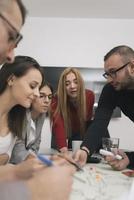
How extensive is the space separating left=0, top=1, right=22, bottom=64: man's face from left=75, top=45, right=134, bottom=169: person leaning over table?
85 cm

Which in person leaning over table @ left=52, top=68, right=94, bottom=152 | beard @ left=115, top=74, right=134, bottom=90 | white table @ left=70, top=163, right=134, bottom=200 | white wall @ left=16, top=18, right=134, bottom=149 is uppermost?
white wall @ left=16, top=18, right=134, bottom=149

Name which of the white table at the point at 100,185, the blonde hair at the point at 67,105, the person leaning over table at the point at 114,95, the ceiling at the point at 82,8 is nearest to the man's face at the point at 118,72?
the person leaning over table at the point at 114,95

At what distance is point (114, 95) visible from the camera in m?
1.88

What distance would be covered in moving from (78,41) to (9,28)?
2882 mm

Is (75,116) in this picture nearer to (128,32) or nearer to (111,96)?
(111,96)

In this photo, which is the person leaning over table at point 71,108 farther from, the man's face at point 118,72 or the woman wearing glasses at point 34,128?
the man's face at point 118,72

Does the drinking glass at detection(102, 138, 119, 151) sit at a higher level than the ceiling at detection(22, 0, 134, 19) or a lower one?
lower

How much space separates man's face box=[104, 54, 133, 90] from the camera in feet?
5.55

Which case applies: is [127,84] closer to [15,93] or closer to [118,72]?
[118,72]

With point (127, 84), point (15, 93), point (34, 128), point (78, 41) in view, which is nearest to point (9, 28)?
point (15, 93)

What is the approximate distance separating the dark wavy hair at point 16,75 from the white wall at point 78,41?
1939 mm

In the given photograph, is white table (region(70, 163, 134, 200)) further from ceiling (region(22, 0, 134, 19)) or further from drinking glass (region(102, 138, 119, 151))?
ceiling (region(22, 0, 134, 19))

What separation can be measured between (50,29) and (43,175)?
323 cm

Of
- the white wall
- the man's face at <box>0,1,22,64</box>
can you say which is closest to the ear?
the man's face at <box>0,1,22,64</box>
